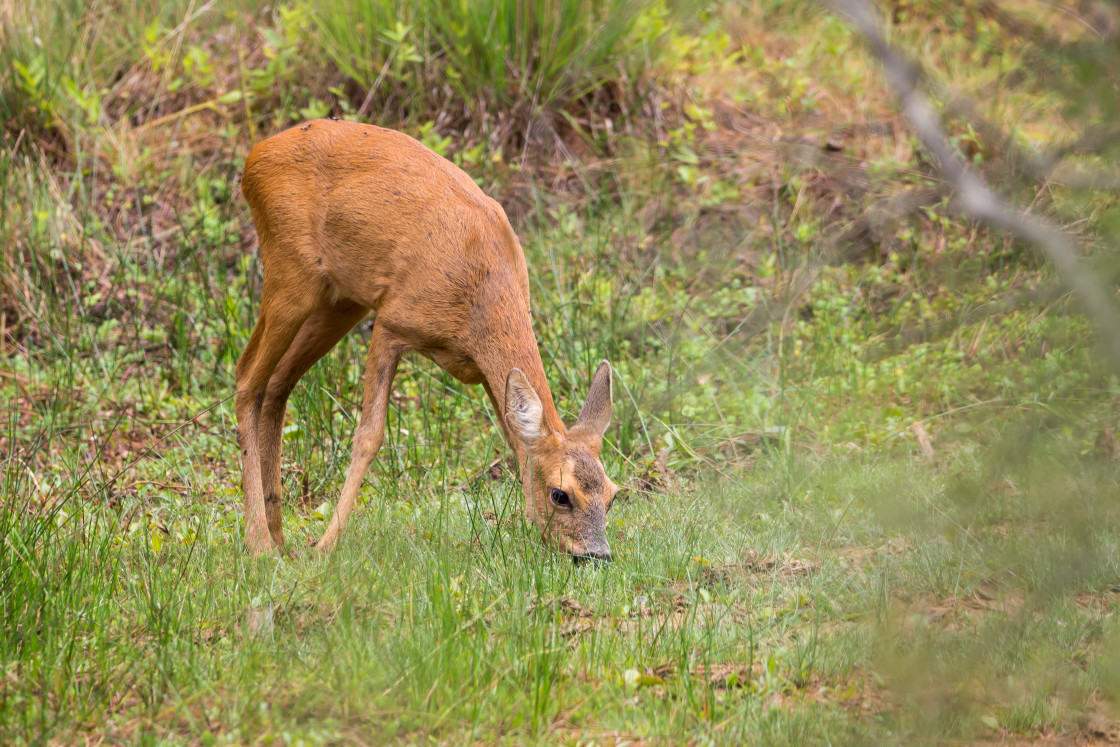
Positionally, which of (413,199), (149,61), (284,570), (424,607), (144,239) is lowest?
(144,239)

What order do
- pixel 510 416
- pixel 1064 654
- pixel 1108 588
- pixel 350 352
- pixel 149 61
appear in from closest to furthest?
1. pixel 1064 654
2. pixel 1108 588
3. pixel 510 416
4. pixel 350 352
5. pixel 149 61

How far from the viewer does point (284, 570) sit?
4113mm

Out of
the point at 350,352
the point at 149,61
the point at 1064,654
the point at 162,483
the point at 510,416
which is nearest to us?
the point at 1064,654

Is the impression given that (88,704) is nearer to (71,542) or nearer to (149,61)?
(71,542)

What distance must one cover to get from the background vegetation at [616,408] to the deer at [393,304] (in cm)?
28

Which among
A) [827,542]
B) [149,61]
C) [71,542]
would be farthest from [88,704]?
[149,61]

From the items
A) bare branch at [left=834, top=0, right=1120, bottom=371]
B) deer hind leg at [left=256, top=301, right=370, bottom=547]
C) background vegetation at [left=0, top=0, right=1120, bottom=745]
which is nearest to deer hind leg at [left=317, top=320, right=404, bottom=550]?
background vegetation at [left=0, top=0, right=1120, bottom=745]

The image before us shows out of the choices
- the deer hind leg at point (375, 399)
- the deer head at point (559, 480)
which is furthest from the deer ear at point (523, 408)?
the deer hind leg at point (375, 399)

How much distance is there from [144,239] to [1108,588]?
719 cm

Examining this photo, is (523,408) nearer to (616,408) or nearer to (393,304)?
(393,304)

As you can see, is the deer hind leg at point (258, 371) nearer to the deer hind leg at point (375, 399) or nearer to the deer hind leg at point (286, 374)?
the deer hind leg at point (286, 374)

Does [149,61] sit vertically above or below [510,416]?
below

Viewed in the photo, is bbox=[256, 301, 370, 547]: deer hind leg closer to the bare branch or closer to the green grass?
the green grass

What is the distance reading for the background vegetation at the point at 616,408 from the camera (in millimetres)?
1801
